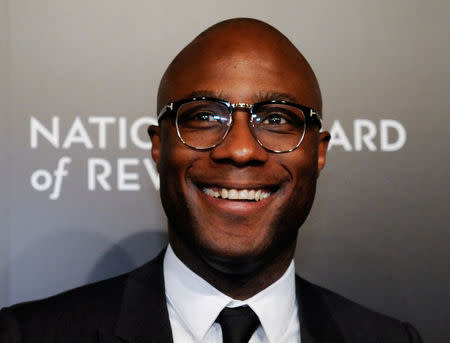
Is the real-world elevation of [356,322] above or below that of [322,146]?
below

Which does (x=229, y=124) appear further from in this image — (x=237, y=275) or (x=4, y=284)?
(x=4, y=284)

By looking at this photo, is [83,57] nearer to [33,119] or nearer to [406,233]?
[33,119]

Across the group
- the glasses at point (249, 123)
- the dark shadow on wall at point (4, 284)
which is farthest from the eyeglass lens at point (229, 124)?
the dark shadow on wall at point (4, 284)

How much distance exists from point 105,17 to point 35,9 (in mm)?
189

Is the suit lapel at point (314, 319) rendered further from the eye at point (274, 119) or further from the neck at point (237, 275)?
the eye at point (274, 119)

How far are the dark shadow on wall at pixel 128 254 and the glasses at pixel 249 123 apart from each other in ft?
1.89

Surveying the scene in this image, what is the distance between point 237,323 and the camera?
106cm

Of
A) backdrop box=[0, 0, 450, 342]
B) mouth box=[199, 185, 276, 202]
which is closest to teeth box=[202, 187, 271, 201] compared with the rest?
mouth box=[199, 185, 276, 202]

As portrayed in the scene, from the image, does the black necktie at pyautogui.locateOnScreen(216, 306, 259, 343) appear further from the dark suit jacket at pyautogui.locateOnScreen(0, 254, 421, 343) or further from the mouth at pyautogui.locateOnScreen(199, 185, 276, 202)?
the mouth at pyautogui.locateOnScreen(199, 185, 276, 202)

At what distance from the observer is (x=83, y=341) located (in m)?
1.05

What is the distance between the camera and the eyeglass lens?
3.43 ft

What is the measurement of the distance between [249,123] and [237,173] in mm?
94

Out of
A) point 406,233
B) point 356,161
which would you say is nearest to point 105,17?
point 356,161

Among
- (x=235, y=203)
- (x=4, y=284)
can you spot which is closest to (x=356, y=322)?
(x=235, y=203)
